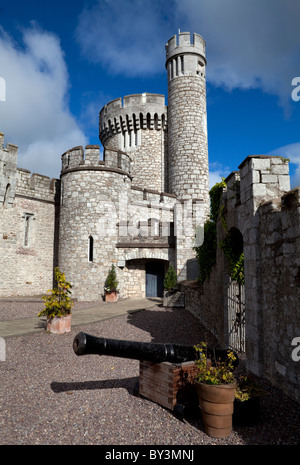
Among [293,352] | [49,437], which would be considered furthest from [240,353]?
[49,437]

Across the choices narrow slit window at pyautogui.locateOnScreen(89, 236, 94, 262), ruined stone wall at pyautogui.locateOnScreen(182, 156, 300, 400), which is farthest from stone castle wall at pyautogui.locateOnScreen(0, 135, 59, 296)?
ruined stone wall at pyautogui.locateOnScreen(182, 156, 300, 400)

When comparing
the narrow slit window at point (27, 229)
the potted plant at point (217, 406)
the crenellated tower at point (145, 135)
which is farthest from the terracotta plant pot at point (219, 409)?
the crenellated tower at point (145, 135)

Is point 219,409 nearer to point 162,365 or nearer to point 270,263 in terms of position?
point 162,365

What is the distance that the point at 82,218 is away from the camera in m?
14.7

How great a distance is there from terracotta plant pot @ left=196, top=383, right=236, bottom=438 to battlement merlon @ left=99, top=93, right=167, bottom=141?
21239 mm

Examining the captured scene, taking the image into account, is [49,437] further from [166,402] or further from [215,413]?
[215,413]

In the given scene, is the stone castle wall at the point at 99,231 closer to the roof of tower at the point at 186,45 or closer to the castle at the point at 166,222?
the castle at the point at 166,222

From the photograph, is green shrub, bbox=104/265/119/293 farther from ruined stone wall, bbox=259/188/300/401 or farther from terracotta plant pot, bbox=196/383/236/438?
terracotta plant pot, bbox=196/383/236/438

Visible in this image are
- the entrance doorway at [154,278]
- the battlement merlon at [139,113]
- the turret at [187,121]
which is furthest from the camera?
the battlement merlon at [139,113]

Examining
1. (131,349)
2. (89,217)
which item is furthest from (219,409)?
(89,217)

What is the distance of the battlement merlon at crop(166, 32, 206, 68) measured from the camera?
1964 centimetres

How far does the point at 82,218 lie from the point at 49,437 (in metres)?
12.2

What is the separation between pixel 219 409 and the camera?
118 inches

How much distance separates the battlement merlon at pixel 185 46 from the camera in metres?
19.6
